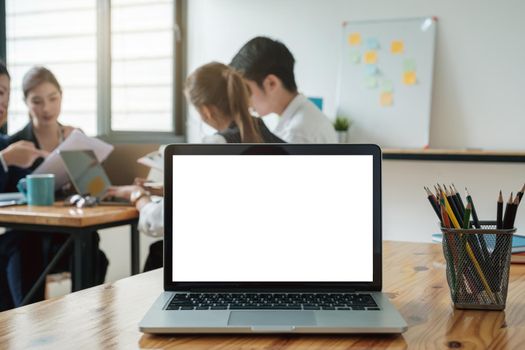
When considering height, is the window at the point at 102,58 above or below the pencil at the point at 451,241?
above

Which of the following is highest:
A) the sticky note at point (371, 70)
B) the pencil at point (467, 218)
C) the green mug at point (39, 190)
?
the sticky note at point (371, 70)

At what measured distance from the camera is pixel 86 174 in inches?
104

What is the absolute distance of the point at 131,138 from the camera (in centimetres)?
429

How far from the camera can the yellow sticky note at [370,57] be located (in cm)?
380

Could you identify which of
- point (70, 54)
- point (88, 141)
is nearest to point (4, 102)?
point (88, 141)

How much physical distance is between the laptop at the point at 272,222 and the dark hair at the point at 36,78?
2.44 metres

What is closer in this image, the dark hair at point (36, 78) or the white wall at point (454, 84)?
the dark hair at point (36, 78)

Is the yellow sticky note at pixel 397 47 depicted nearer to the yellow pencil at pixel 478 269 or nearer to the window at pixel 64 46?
the window at pixel 64 46

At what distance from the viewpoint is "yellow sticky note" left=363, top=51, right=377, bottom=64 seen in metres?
3.80

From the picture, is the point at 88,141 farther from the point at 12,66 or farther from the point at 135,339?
the point at 135,339

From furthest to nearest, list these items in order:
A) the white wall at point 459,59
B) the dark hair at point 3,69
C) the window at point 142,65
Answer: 1. the window at point 142,65
2. the white wall at point 459,59
3. the dark hair at point 3,69

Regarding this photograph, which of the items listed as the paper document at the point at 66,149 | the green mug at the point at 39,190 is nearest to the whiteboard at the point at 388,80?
the paper document at the point at 66,149

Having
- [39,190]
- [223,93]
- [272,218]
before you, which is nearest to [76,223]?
[39,190]

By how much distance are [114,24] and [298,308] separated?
3.64m
